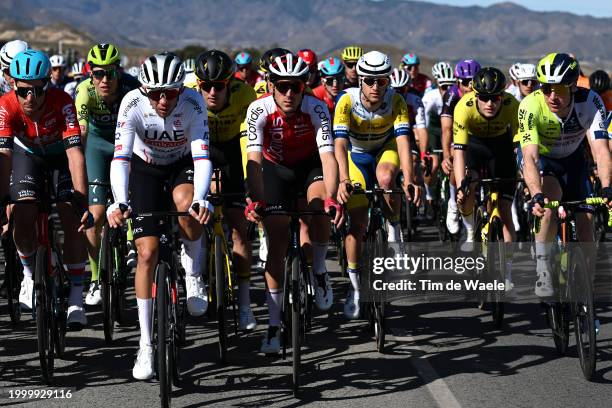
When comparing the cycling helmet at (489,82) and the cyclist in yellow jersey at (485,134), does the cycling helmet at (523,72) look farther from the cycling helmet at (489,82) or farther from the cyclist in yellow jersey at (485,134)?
the cycling helmet at (489,82)

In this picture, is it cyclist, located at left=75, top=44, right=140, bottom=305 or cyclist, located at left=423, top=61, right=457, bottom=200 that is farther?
cyclist, located at left=423, top=61, right=457, bottom=200

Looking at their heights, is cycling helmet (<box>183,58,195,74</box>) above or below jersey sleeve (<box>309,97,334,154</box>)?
above

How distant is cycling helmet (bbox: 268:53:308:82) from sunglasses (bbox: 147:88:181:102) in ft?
2.77

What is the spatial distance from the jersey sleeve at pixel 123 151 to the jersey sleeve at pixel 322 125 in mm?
1380

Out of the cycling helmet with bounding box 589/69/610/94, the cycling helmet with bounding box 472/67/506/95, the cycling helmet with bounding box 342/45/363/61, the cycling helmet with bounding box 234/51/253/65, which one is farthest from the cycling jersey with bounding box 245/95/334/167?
the cycling helmet with bounding box 589/69/610/94

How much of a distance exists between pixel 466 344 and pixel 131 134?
121 inches

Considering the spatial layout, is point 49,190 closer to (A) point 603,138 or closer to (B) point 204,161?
(B) point 204,161

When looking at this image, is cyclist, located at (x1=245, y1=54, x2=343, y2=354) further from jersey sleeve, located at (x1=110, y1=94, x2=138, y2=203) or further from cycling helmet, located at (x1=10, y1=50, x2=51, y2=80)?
cycling helmet, located at (x1=10, y1=50, x2=51, y2=80)

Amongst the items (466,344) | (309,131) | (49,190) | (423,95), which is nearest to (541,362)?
(466,344)

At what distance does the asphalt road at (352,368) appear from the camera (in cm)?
649

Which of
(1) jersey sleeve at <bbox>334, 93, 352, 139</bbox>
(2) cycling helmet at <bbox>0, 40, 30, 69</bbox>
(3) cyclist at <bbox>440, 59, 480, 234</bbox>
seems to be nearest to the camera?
(1) jersey sleeve at <bbox>334, 93, 352, 139</bbox>

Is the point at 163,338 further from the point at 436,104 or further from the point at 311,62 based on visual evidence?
the point at 436,104

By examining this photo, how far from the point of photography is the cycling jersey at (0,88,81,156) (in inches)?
303

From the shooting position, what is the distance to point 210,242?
8000 mm
